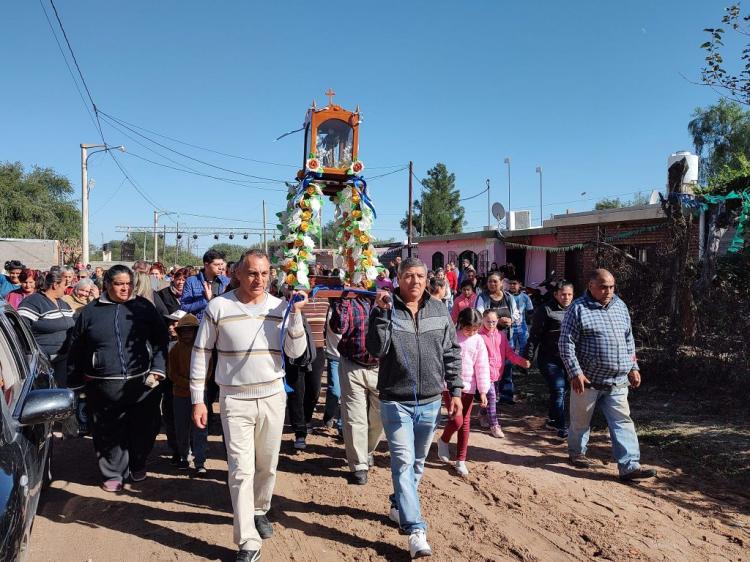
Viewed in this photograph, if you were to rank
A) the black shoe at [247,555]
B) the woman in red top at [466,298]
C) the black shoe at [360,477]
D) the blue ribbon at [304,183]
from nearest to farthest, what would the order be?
the black shoe at [247,555] < the black shoe at [360,477] < the blue ribbon at [304,183] < the woman in red top at [466,298]

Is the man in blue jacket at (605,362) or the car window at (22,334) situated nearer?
the car window at (22,334)

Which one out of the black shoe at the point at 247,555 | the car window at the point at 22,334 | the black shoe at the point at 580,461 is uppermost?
the car window at the point at 22,334

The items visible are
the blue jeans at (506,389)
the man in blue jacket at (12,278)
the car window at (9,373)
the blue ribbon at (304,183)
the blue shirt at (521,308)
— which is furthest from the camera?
the man in blue jacket at (12,278)

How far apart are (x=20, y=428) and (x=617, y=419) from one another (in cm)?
465

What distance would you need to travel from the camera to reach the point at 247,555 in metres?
3.62

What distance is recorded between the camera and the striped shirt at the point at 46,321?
19.1 ft

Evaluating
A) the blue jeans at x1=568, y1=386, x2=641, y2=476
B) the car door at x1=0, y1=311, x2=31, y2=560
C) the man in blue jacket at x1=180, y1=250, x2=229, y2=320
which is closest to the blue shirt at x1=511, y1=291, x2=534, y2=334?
the blue jeans at x1=568, y1=386, x2=641, y2=476

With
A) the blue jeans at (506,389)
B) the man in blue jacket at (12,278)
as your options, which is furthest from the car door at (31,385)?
the man in blue jacket at (12,278)

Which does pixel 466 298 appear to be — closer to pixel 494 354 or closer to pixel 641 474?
pixel 494 354

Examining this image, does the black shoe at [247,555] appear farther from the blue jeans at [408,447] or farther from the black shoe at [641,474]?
the black shoe at [641,474]

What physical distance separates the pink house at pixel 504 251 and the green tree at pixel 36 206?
24787 mm

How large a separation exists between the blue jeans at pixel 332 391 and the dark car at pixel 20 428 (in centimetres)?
320

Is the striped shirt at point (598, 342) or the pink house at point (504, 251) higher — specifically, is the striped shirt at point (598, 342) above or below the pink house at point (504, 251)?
below

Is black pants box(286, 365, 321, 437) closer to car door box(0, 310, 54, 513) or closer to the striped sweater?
the striped sweater
